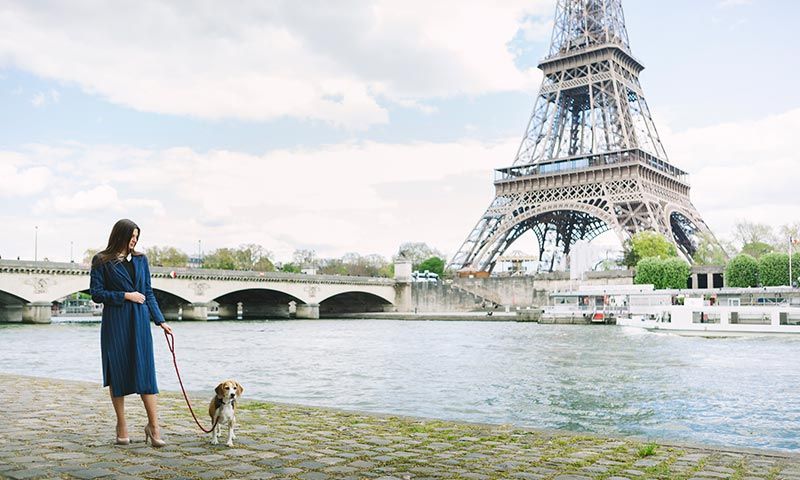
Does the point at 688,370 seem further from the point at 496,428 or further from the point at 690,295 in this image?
the point at 690,295

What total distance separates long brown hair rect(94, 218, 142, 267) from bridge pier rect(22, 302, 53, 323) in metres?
47.8

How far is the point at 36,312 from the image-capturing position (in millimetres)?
49969

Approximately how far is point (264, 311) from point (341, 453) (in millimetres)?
74464

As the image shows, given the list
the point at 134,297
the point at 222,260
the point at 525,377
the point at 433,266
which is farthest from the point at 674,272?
the point at 134,297

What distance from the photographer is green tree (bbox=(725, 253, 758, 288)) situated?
63.6 meters

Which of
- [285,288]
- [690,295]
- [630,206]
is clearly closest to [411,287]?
[285,288]

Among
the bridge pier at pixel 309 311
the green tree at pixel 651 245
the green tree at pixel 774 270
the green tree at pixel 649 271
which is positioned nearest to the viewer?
the green tree at pixel 774 270

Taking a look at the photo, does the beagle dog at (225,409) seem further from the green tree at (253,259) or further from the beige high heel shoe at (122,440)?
the green tree at (253,259)

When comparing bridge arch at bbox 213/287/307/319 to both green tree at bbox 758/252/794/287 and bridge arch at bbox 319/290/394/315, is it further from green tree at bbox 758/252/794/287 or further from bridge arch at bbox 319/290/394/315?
green tree at bbox 758/252/794/287

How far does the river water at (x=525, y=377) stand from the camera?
12367mm

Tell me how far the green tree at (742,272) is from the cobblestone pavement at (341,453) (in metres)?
61.3

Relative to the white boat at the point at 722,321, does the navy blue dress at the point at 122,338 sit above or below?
above

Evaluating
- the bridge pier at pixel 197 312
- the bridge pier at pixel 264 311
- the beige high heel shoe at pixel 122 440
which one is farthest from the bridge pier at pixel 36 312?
the beige high heel shoe at pixel 122 440

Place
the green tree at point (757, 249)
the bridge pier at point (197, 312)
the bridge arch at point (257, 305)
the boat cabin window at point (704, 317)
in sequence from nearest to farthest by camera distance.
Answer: the boat cabin window at point (704, 317) → the bridge pier at point (197, 312) → the bridge arch at point (257, 305) → the green tree at point (757, 249)
